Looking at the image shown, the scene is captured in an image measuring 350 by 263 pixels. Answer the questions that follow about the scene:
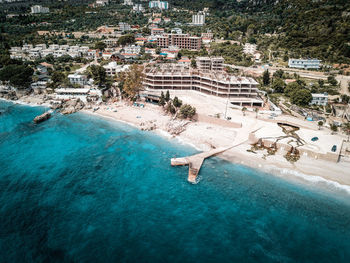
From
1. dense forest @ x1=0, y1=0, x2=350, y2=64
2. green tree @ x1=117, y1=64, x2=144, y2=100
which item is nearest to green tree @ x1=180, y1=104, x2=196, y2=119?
green tree @ x1=117, y1=64, x2=144, y2=100

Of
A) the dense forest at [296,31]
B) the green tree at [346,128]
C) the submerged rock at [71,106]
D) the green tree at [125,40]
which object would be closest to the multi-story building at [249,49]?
the dense forest at [296,31]

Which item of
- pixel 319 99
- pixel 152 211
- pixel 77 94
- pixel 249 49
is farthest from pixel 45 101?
pixel 249 49

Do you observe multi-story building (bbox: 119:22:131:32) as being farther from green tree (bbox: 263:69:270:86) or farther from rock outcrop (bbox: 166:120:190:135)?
rock outcrop (bbox: 166:120:190:135)

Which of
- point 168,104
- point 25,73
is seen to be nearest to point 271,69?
point 168,104

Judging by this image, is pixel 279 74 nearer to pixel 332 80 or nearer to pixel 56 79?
pixel 332 80

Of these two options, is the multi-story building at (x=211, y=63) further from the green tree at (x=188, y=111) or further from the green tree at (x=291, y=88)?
the green tree at (x=188, y=111)
